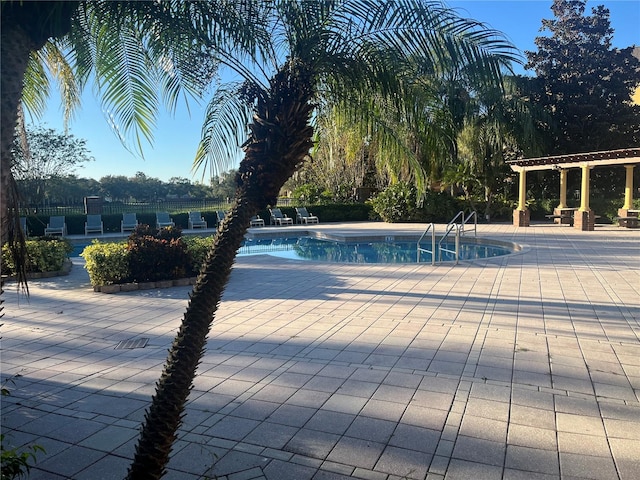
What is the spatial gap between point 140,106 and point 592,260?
10.1 meters

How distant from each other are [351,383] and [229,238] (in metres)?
1.92

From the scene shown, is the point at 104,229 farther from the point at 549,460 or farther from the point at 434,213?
the point at 549,460

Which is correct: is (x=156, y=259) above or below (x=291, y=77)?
below

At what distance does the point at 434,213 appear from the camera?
71.4ft

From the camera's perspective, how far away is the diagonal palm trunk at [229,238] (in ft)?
7.02

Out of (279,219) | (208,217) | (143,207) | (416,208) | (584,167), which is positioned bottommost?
(279,219)

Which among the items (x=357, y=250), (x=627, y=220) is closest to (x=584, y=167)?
(x=627, y=220)

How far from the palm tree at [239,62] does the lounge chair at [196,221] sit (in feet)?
61.5

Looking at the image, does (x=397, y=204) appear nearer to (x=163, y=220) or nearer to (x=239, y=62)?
(x=163, y=220)

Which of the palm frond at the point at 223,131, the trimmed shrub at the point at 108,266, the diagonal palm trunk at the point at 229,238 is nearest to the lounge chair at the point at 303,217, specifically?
the trimmed shrub at the point at 108,266

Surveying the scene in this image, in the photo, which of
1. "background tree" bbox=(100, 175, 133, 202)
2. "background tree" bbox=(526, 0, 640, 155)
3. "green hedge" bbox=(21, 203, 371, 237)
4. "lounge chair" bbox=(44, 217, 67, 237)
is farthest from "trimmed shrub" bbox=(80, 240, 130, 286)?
"background tree" bbox=(100, 175, 133, 202)

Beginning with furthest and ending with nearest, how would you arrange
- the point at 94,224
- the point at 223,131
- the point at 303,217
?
1. the point at 303,217
2. the point at 94,224
3. the point at 223,131

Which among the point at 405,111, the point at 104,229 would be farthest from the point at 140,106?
the point at 104,229

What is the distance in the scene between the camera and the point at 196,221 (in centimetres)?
2164
